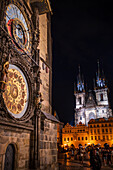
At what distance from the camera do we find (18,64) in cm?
710

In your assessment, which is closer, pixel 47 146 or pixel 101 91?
pixel 47 146

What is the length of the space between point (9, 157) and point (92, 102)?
5310cm

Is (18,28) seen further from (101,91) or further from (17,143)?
(101,91)

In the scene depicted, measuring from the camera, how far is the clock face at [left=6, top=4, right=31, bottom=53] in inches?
279

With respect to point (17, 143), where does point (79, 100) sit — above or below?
above

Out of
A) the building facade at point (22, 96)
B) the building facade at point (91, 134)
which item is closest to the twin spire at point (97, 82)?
the building facade at point (91, 134)

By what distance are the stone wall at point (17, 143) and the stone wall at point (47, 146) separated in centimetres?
97

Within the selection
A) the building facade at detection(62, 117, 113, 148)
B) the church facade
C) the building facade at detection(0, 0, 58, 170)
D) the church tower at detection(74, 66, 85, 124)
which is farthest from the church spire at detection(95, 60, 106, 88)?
the building facade at detection(0, 0, 58, 170)

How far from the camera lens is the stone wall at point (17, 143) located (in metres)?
5.48

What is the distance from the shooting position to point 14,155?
613 cm

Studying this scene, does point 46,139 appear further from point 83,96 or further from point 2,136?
point 83,96

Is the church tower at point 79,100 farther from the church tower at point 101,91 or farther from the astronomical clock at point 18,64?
the astronomical clock at point 18,64

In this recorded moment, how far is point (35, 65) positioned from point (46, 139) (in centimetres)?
381

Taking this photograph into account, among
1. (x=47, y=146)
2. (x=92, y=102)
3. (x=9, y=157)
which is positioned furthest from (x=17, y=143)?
(x=92, y=102)
